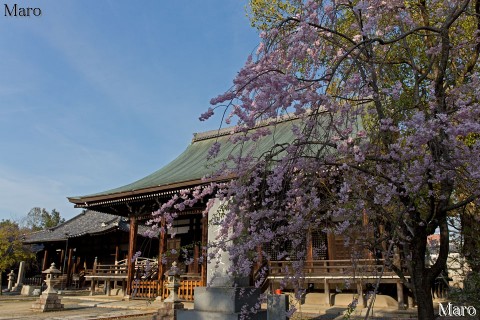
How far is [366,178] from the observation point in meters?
4.85

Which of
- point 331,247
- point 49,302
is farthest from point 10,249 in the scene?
point 331,247

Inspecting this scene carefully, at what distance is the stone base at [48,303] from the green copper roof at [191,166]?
388 cm

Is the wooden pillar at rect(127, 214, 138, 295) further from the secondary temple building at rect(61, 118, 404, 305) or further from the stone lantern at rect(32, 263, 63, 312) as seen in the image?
the stone lantern at rect(32, 263, 63, 312)

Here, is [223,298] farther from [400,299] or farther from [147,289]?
[147,289]

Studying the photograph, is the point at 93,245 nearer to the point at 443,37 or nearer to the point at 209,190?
the point at 209,190

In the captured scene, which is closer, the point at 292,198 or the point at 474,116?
the point at 474,116

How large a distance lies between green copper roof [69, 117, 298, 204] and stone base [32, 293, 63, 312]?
3.88 meters

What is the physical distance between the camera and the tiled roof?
27406 millimetres

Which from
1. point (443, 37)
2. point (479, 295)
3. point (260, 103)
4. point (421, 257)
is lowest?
point (479, 295)

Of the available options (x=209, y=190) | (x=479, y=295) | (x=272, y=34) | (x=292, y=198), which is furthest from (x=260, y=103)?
(x=479, y=295)

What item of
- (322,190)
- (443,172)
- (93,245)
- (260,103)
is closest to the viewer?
(443,172)

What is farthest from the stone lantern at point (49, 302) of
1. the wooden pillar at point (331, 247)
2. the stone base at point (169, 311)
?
the wooden pillar at point (331, 247)

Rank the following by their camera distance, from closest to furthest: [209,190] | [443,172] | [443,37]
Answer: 1. [443,172]
2. [443,37]
3. [209,190]

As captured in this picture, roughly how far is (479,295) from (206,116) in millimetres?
4137
